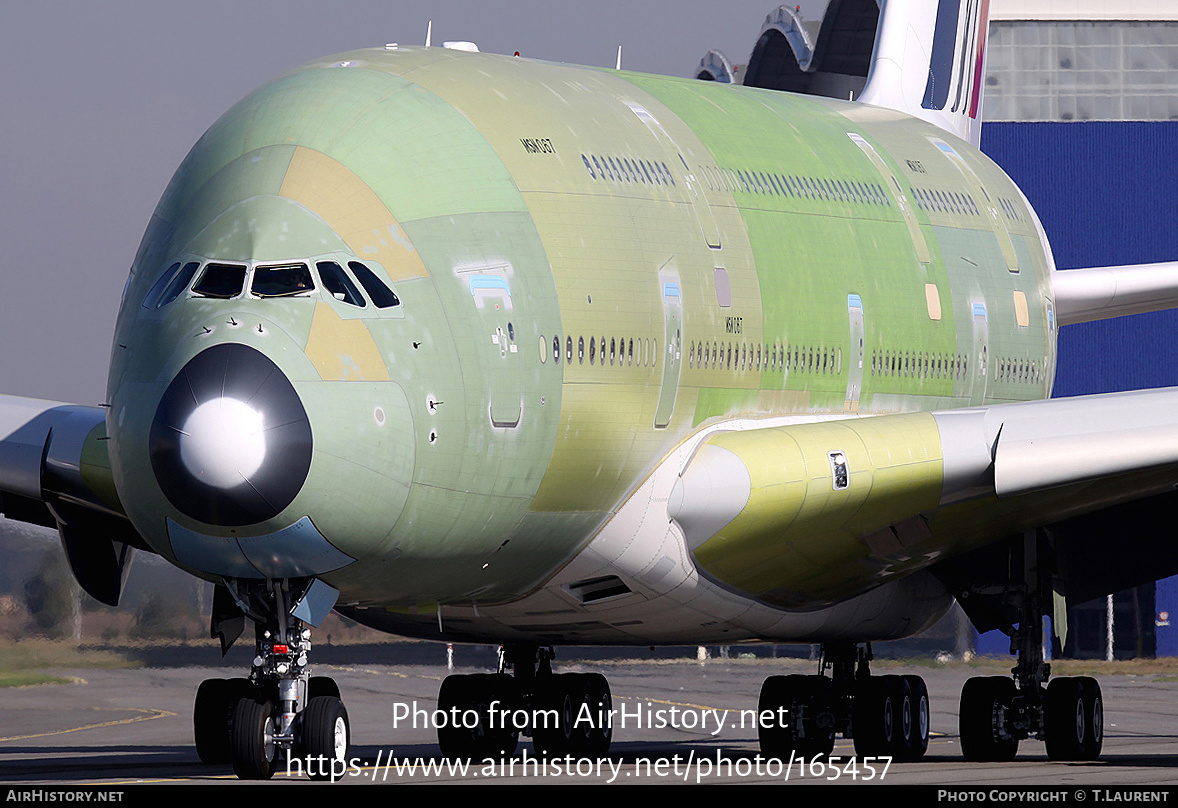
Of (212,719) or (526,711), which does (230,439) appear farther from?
(526,711)

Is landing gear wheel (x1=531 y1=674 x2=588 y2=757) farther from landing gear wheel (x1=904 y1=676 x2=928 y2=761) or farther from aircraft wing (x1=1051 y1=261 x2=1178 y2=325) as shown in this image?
aircraft wing (x1=1051 y1=261 x2=1178 y2=325)

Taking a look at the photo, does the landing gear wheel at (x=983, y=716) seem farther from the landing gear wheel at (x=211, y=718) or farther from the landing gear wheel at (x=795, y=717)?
the landing gear wheel at (x=211, y=718)

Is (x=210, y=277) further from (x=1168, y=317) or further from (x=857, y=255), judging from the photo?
(x=1168, y=317)

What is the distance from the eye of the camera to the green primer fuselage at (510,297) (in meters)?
13.4

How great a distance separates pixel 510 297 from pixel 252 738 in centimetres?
378

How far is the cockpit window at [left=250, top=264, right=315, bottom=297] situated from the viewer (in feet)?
43.9

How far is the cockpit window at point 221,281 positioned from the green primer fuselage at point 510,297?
0.12 meters

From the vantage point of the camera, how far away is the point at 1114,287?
2506 centimetres

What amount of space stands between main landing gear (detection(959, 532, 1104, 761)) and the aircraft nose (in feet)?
34.2

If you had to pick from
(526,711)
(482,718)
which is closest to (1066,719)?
(526,711)

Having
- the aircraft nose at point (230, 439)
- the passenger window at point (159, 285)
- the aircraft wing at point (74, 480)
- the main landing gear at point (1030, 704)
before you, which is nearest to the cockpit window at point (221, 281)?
the passenger window at point (159, 285)

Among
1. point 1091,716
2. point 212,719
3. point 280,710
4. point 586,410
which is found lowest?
point 280,710

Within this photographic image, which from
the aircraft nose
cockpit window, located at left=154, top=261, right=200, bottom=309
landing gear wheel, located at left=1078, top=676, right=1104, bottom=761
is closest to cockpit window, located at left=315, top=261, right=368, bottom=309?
cockpit window, located at left=154, top=261, right=200, bottom=309

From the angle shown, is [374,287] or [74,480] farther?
[74,480]
